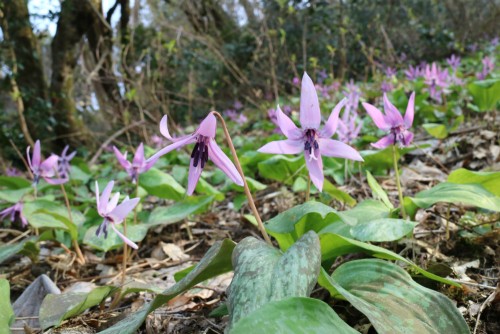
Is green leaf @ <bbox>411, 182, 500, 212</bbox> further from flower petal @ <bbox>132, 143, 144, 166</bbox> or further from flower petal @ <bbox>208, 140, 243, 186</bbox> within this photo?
flower petal @ <bbox>132, 143, 144, 166</bbox>

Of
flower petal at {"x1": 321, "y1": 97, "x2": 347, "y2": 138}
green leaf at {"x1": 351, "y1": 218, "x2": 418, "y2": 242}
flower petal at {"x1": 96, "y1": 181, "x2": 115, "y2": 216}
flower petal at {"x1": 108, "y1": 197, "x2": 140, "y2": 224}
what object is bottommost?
green leaf at {"x1": 351, "y1": 218, "x2": 418, "y2": 242}

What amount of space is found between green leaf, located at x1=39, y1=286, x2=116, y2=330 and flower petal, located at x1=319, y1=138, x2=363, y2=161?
0.80m

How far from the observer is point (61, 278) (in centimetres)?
214

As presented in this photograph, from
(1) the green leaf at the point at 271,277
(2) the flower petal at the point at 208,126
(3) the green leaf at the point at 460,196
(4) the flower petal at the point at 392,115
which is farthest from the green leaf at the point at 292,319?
(4) the flower petal at the point at 392,115

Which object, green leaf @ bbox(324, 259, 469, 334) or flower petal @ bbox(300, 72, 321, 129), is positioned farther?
flower petal @ bbox(300, 72, 321, 129)

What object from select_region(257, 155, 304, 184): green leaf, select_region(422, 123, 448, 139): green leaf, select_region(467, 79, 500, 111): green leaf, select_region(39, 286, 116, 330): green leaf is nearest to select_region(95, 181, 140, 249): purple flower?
select_region(39, 286, 116, 330): green leaf

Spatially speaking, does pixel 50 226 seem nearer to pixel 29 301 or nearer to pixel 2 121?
pixel 29 301

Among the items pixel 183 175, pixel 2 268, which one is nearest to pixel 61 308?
pixel 2 268

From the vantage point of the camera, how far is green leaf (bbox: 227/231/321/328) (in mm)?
817

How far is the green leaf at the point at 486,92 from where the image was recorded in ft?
9.60

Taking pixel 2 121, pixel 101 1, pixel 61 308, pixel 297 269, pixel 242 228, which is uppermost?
pixel 101 1

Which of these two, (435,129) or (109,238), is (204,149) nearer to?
(109,238)

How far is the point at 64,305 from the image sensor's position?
133 centimetres

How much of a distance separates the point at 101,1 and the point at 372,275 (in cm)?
807
